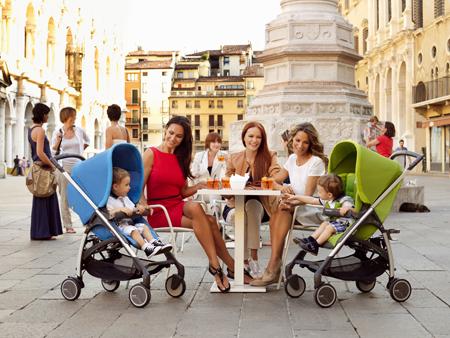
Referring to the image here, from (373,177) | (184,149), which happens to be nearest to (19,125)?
(184,149)

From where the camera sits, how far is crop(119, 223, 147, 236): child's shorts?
5.66 meters

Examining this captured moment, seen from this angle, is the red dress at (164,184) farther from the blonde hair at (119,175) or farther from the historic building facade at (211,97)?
the historic building facade at (211,97)

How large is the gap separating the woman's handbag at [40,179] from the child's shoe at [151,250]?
14.3ft

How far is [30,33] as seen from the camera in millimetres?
43938

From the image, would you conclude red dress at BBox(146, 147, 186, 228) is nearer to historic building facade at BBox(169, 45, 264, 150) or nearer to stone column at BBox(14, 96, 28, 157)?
stone column at BBox(14, 96, 28, 157)

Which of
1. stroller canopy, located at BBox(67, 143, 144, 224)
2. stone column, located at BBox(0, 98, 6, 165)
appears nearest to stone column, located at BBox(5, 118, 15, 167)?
stone column, located at BBox(0, 98, 6, 165)

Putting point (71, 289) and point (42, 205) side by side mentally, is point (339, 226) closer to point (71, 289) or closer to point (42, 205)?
point (71, 289)

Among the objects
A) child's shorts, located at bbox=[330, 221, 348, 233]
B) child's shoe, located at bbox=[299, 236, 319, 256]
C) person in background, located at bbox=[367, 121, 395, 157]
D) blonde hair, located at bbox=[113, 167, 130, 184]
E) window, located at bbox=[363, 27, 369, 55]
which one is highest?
window, located at bbox=[363, 27, 369, 55]

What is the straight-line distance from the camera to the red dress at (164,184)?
20.6ft

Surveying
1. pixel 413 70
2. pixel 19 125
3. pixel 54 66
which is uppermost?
pixel 54 66

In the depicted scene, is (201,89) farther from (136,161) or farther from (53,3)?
(136,161)

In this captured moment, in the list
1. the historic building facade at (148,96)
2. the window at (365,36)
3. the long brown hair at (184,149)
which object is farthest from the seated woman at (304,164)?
the historic building facade at (148,96)

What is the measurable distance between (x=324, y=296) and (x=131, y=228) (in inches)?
61.3

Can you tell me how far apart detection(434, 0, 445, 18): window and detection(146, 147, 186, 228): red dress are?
37.1 m
